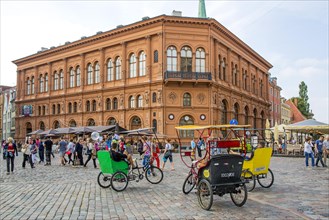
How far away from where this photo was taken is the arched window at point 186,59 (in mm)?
42750

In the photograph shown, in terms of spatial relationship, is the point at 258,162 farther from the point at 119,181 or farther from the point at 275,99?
the point at 275,99

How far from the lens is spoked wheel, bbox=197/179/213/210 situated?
8461 millimetres

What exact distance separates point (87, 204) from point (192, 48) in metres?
35.7

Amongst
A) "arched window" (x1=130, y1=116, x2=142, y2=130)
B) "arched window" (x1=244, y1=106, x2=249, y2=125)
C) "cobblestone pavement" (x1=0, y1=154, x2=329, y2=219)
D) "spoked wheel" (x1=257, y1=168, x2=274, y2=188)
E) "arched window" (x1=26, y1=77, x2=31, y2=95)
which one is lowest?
"cobblestone pavement" (x1=0, y1=154, x2=329, y2=219)

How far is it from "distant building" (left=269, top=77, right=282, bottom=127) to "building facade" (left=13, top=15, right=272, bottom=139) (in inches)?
754

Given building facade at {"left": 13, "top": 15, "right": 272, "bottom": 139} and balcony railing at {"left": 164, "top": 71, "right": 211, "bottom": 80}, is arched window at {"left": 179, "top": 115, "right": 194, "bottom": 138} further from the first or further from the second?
balcony railing at {"left": 164, "top": 71, "right": 211, "bottom": 80}

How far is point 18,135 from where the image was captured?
201ft

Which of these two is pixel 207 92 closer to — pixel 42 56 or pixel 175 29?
pixel 175 29

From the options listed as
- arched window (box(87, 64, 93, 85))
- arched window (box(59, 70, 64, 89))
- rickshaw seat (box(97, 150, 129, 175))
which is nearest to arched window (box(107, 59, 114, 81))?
arched window (box(87, 64, 93, 85))

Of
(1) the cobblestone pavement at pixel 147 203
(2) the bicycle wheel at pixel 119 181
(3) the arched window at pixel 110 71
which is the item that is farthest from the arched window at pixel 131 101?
(2) the bicycle wheel at pixel 119 181

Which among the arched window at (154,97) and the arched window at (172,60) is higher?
the arched window at (172,60)

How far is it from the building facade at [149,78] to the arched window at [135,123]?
124 mm

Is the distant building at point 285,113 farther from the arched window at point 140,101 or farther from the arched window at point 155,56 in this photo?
the arched window at point 155,56

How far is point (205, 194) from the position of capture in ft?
28.6
